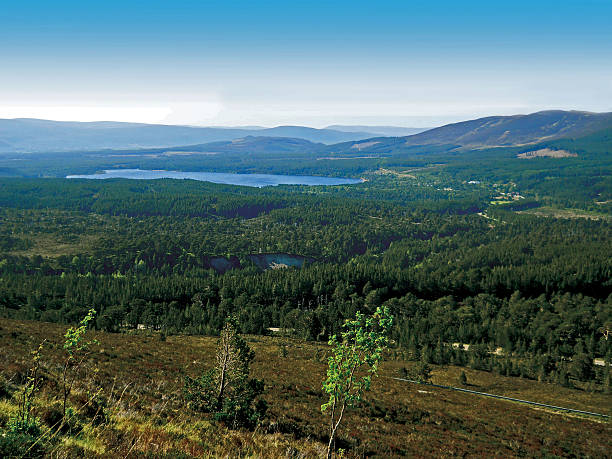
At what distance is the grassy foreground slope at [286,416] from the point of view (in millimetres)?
13875

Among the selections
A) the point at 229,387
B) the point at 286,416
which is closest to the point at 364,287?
the point at 286,416

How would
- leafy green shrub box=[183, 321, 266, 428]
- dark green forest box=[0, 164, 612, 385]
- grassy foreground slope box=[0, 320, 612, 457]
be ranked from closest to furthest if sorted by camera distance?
grassy foreground slope box=[0, 320, 612, 457] < leafy green shrub box=[183, 321, 266, 428] < dark green forest box=[0, 164, 612, 385]

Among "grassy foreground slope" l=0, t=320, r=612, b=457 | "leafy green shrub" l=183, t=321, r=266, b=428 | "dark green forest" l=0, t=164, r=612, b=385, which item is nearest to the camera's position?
"grassy foreground slope" l=0, t=320, r=612, b=457

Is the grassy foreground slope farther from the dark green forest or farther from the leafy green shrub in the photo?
the dark green forest

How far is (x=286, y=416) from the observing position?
26594 mm

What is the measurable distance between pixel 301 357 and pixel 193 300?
180 ft

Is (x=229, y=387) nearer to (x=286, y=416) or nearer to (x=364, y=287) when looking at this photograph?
(x=286, y=416)

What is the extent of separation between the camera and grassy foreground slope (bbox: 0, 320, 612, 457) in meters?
13.9

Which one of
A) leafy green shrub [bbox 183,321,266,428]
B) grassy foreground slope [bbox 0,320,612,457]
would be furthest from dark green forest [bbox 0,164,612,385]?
leafy green shrub [bbox 183,321,266,428]

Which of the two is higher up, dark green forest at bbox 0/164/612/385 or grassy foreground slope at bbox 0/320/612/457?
grassy foreground slope at bbox 0/320/612/457

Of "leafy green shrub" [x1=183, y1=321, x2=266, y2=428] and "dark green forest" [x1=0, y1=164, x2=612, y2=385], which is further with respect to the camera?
"dark green forest" [x1=0, y1=164, x2=612, y2=385]

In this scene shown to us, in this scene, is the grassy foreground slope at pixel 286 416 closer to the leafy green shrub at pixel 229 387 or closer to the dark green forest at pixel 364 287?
the leafy green shrub at pixel 229 387

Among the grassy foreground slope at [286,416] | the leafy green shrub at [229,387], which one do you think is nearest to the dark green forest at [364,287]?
the grassy foreground slope at [286,416]

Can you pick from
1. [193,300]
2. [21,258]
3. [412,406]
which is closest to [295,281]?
[193,300]
